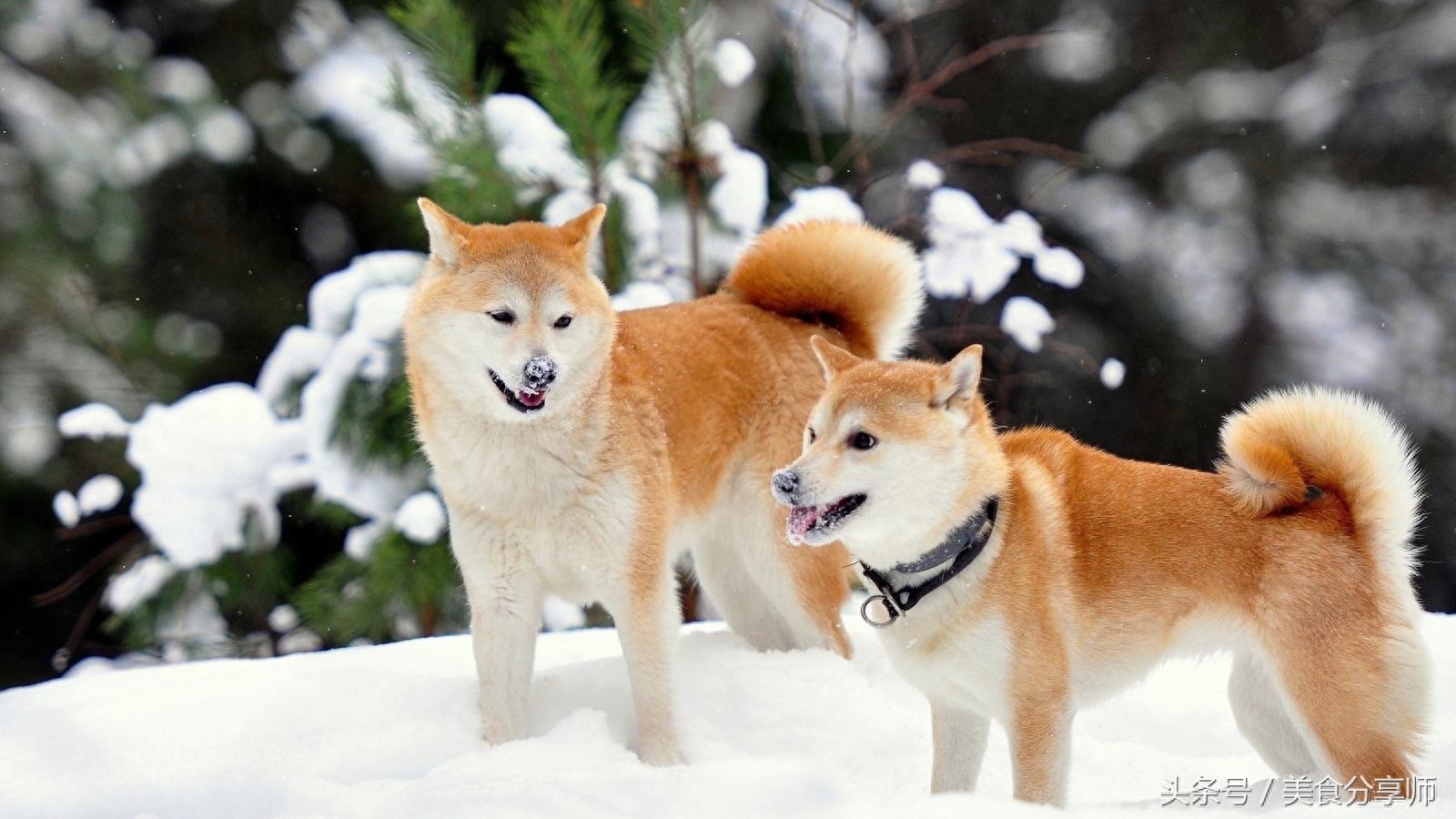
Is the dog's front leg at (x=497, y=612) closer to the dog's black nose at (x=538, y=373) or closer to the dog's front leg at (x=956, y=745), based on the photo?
the dog's black nose at (x=538, y=373)

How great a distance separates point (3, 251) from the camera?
17.6 feet

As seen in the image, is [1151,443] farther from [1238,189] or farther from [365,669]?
[365,669]

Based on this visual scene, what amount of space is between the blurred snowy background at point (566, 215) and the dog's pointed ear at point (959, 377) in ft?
7.30

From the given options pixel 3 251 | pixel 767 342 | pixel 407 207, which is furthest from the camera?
pixel 3 251

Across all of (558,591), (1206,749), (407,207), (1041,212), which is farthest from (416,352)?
(1041,212)

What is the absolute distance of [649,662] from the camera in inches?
120

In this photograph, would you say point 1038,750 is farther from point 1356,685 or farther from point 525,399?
point 525,399

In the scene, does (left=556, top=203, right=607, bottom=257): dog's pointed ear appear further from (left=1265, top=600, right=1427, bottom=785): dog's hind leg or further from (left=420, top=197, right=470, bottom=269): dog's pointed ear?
(left=1265, top=600, right=1427, bottom=785): dog's hind leg

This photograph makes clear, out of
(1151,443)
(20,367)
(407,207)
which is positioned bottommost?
(1151,443)

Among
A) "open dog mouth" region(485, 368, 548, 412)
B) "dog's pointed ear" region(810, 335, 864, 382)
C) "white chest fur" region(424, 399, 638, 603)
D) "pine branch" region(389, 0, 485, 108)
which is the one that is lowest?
"white chest fur" region(424, 399, 638, 603)

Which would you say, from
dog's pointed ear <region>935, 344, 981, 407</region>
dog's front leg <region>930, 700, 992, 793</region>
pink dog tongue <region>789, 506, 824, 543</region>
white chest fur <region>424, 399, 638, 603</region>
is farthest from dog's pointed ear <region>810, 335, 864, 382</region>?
dog's front leg <region>930, 700, 992, 793</region>

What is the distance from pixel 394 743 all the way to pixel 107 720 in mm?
767

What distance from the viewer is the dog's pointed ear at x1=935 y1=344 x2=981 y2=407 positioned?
8.55 ft

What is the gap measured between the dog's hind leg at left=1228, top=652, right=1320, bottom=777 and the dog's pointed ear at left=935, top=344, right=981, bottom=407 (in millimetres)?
887
